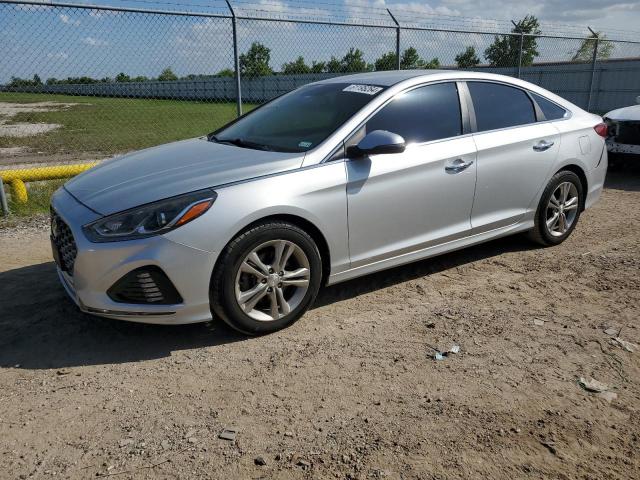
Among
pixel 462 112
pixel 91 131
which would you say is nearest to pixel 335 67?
pixel 462 112

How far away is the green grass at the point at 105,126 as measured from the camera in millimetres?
13734

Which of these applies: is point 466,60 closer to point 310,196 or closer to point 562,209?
point 562,209

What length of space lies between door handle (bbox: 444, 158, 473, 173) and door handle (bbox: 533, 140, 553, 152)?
0.89 metres

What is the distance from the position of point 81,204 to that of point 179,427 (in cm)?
157

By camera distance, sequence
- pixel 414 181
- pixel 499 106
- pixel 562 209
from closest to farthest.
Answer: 1. pixel 414 181
2. pixel 499 106
3. pixel 562 209

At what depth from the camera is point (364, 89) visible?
417 centimetres

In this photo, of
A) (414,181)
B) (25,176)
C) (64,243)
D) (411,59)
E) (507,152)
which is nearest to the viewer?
(64,243)

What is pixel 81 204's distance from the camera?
11.2 ft

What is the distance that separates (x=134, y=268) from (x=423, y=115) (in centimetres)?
237

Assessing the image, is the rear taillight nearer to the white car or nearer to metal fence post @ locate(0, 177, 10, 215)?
the white car

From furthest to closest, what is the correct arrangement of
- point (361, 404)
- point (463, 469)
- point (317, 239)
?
1. point (317, 239)
2. point (361, 404)
3. point (463, 469)

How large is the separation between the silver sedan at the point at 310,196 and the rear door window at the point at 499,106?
1 cm

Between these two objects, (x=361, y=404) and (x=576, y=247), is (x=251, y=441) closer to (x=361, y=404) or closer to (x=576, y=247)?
(x=361, y=404)

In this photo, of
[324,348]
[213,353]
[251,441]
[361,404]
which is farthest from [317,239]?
[251,441]
